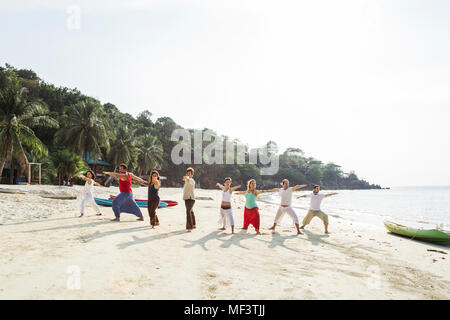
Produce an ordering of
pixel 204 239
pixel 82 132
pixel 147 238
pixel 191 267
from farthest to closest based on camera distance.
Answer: pixel 82 132 < pixel 204 239 < pixel 147 238 < pixel 191 267

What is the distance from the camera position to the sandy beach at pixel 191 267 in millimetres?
3654

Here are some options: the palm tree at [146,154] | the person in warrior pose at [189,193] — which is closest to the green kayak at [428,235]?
the person in warrior pose at [189,193]

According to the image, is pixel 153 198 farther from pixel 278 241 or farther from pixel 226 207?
pixel 278 241

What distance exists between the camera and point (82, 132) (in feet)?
113

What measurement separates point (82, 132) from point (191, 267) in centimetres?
3495

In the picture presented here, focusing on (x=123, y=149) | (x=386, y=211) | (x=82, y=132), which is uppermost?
(x=82, y=132)

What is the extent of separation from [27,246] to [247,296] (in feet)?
15.0

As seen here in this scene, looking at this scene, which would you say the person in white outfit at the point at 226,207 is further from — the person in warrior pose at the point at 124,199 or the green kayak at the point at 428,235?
the green kayak at the point at 428,235

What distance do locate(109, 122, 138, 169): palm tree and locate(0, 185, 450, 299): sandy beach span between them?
38.3 meters

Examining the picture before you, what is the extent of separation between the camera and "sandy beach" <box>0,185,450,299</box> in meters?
3.65

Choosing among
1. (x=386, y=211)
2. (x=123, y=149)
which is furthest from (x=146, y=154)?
(x=386, y=211)

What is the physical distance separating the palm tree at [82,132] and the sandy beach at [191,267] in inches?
1149
